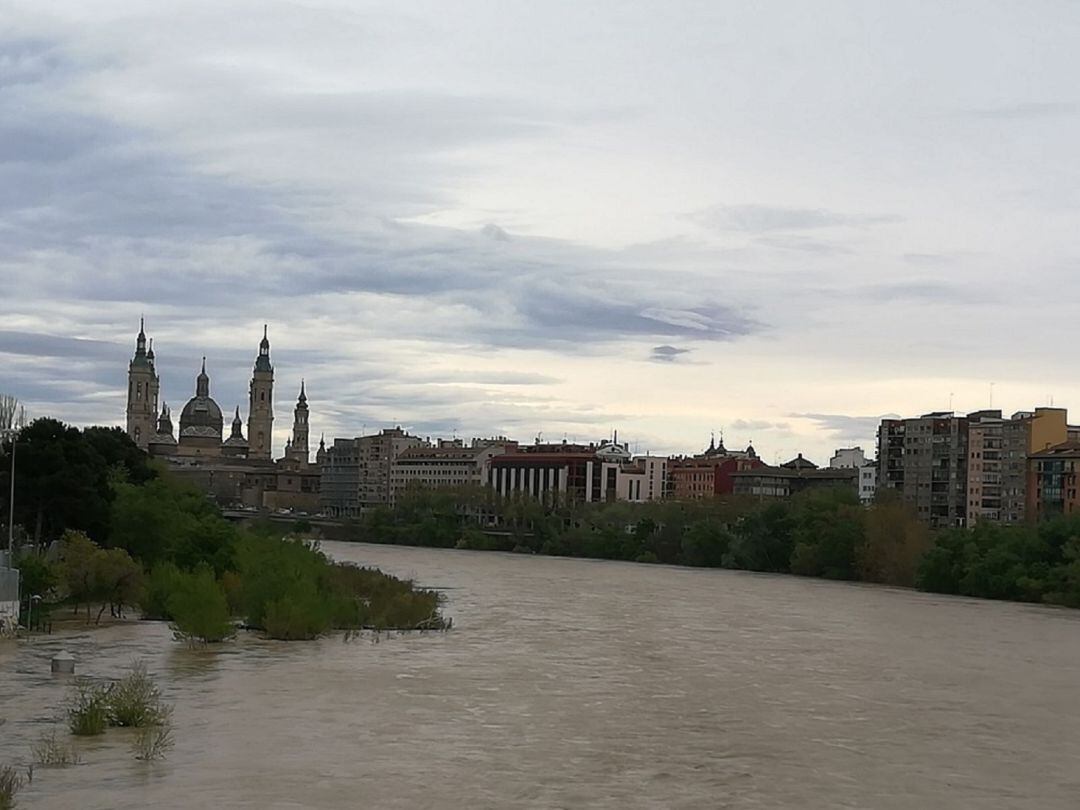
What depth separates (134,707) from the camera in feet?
59.2

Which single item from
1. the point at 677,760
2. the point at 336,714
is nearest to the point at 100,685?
the point at 336,714

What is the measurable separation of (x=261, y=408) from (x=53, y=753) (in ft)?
573

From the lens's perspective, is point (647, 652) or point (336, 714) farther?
point (647, 652)

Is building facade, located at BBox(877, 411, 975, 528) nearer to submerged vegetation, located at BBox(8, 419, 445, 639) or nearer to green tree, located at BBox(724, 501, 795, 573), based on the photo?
green tree, located at BBox(724, 501, 795, 573)

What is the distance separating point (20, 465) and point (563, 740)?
78.4ft

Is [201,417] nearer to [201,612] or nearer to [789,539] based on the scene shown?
[789,539]

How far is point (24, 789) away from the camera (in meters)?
14.3

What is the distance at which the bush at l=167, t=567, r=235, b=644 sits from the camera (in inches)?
1115

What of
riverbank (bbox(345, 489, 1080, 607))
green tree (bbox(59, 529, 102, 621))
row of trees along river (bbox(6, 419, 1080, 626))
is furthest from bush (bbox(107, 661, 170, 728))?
riverbank (bbox(345, 489, 1080, 607))

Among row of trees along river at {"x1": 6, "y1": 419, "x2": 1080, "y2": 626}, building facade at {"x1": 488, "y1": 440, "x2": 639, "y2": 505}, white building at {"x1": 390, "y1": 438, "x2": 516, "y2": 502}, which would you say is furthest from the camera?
white building at {"x1": 390, "y1": 438, "x2": 516, "y2": 502}

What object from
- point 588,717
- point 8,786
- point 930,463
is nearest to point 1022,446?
point 930,463

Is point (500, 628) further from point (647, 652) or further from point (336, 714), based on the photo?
point (336, 714)

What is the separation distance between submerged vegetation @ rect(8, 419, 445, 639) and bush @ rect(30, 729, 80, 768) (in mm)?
11403

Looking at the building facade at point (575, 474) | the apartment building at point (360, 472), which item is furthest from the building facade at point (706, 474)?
the apartment building at point (360, 472)
